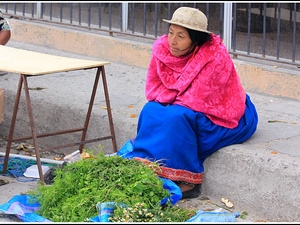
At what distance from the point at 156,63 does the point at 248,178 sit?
1036 millimetres

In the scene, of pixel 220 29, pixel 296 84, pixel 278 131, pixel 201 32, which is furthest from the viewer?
pixel 220 29

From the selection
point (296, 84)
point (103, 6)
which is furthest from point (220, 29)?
point (103, 6)

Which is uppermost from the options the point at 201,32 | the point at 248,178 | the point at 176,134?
the point at 201,32

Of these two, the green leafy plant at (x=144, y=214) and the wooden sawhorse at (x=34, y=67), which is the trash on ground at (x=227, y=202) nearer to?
the green leafy plant at (x=144, y=214)

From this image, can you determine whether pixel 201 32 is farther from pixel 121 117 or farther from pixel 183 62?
pixel 121 117

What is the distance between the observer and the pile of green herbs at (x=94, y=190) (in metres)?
2.64

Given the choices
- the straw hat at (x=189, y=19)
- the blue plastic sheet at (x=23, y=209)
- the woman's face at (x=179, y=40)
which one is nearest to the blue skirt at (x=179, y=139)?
the woman's face at (x=179, y=40)

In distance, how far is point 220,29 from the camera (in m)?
5.39

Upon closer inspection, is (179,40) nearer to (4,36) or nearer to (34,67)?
(34,67)

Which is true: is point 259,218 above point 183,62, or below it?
below

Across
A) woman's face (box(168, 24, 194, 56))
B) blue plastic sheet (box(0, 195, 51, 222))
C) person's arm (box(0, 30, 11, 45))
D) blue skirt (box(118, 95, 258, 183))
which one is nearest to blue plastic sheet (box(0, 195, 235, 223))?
blue plastic sheet (box(0, 195, 51, 222))

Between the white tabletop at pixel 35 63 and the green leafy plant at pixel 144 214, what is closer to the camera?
the green leafy plant at pixel 144 214

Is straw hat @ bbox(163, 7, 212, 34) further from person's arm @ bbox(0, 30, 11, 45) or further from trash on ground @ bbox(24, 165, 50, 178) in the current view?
person's arm @ bbox(0, 30, 11, 45)

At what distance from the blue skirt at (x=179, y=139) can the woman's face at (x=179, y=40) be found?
0.40 meters
